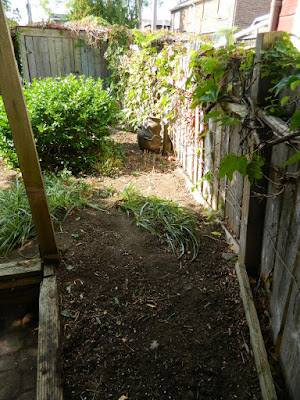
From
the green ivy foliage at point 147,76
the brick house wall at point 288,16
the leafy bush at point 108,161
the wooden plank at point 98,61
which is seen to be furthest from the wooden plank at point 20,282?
the wooden plank at point 98,61

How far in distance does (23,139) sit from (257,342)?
198 cm

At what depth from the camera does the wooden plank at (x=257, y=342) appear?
1633 mm

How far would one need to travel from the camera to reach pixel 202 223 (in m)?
3.27

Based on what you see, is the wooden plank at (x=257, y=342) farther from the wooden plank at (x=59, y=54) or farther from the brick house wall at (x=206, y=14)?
the brick house wall at (x=206, y=14)

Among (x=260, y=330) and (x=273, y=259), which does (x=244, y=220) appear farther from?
(x=260, y=330)

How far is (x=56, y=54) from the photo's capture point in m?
8.78

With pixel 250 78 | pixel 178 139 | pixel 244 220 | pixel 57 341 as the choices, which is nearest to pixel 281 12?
pixel 178 139

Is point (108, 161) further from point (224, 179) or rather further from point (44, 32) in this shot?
point (44, 32)

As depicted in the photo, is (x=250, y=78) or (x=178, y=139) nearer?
(x=250, y=78)

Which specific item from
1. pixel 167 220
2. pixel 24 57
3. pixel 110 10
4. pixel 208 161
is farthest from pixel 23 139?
pixel 110 10

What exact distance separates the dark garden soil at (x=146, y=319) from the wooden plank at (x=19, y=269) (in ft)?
0.66

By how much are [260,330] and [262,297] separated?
0.99ft

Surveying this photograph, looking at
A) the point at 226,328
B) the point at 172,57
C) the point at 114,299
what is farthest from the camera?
the point at 172,57

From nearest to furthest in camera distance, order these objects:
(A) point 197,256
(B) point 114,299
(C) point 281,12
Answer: (B) point 114,299
(A) point 197,256
(C) point 281,12
